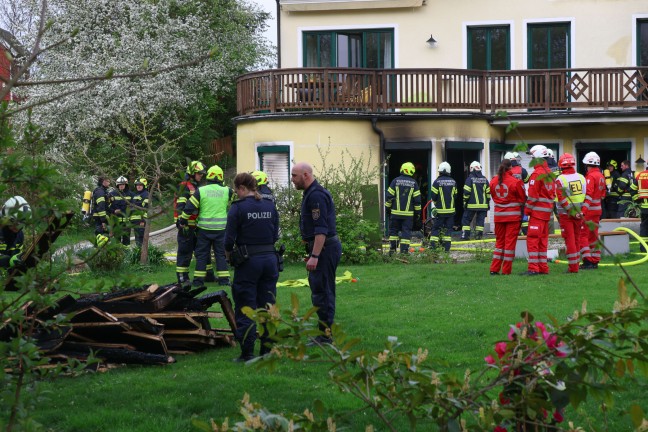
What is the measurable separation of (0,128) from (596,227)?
9.23ft

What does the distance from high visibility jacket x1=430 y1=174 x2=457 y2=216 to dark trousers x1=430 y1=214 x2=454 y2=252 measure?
13cm

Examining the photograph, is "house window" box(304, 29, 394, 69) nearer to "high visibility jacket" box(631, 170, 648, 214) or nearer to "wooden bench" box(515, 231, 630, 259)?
"high visibility jacket" box(631, 170, 648, 214)

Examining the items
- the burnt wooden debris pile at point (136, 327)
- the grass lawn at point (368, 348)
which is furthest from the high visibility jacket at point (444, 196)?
the burnt wooden debris pile at point (136, 327)

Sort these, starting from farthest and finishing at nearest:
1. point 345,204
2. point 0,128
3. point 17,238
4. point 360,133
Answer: point 360,133, point 345,204, point 17,238, point 0,128

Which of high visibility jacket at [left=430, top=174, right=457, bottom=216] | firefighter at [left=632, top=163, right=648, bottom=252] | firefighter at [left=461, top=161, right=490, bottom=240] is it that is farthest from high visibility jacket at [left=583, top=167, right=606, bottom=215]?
firefighter at [left=461, top=161, right=490, bottom=240]

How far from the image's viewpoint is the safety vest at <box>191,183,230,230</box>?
1512cm

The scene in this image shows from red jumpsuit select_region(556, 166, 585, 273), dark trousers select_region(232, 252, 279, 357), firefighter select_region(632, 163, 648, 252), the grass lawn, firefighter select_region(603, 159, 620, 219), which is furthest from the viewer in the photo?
firefighter select_region(603, 159, 620, 219)

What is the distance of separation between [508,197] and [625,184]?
1172 cm

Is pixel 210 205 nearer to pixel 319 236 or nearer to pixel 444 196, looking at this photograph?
pixel 319 236

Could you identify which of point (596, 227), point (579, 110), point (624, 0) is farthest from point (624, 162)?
point (596, 227)

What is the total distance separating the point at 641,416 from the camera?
11.9 ft

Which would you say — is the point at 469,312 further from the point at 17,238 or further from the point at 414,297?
the point at 17,238

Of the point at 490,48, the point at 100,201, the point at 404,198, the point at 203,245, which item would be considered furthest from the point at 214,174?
the point at 490,48

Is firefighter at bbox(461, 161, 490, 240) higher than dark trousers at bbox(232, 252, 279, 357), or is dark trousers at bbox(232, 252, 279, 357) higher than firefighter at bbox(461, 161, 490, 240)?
firefighter at bbox(461, 161, 490, 240)
